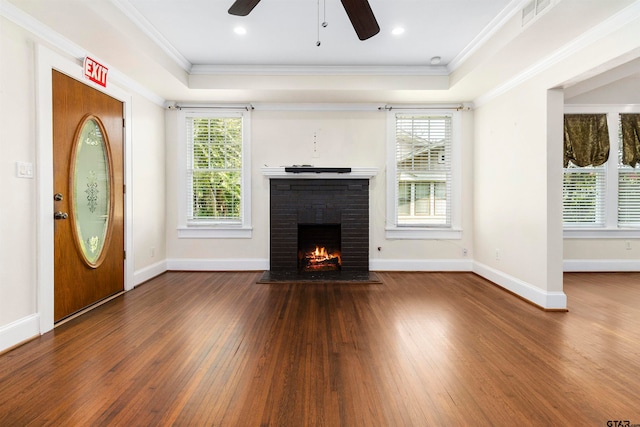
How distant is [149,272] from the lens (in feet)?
14.3

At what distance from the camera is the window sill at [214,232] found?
15.8 feet

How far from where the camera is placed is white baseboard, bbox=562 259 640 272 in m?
4.78

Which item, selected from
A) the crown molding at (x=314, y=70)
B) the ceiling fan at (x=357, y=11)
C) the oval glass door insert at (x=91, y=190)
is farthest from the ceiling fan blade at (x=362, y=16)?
the oval glass door insert at (x=91, y=190)

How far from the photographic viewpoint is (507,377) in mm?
1961

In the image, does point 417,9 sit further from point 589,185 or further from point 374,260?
point 589,185

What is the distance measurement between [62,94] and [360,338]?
11.2 ft

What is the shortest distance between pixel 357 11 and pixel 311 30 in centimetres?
121

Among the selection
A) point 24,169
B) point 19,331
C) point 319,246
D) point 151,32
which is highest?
point 151,32

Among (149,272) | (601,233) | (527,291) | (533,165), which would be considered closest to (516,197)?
(533,165)

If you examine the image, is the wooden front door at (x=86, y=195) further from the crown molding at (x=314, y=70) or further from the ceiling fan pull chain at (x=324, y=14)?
the ceiling fan pull chain at (x=324, y=14)

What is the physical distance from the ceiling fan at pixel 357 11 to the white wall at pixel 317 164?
8.03 ft

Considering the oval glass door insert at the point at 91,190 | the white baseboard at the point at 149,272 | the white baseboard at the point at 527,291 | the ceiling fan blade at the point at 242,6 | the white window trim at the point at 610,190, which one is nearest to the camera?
the ceiling fan blade at the point at 242,6

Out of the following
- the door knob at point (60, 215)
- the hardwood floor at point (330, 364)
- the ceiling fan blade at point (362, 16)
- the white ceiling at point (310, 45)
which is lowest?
the hardwood floor at point (330, 364)

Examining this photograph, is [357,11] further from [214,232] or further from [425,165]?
[214,232]
